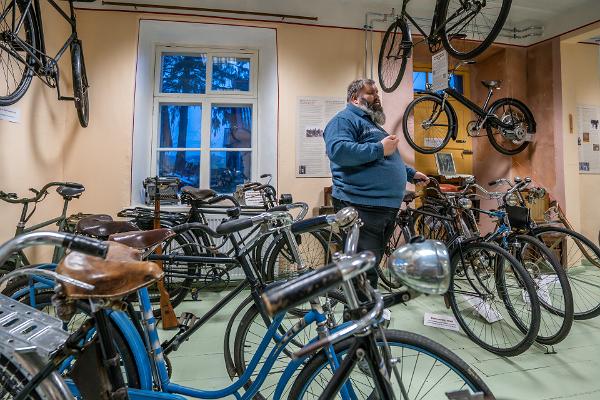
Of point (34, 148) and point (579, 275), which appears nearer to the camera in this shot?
point (34, 148)

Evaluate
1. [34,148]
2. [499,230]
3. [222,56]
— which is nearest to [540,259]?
[499,230]

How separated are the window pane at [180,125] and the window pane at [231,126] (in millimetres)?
172

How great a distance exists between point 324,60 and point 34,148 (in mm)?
2920

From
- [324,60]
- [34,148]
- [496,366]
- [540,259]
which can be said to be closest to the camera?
[496,366]

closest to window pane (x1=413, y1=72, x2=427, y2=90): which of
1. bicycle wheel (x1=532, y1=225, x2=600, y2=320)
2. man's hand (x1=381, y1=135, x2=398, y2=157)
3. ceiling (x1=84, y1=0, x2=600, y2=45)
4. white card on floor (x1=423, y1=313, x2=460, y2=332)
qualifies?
ceiling (x1=84, y1=0, x2=600, y2=45)

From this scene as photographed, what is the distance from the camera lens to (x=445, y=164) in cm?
407

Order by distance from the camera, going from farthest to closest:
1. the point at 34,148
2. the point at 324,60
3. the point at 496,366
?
the point at 324,60
the point at 34,148
the point at 496,366

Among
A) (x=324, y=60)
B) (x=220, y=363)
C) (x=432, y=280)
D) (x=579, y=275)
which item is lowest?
(x=220, y=363)

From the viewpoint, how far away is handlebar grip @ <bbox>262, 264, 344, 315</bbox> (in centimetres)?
47

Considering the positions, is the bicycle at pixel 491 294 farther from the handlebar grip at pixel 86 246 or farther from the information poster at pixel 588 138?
the information poster at pixel 588 138

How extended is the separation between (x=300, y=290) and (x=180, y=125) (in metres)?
→ 3.51

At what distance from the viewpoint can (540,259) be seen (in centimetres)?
202

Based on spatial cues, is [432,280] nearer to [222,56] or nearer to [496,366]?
[496,366]

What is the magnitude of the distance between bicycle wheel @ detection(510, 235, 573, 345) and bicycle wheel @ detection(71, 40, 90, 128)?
3.62 meters
